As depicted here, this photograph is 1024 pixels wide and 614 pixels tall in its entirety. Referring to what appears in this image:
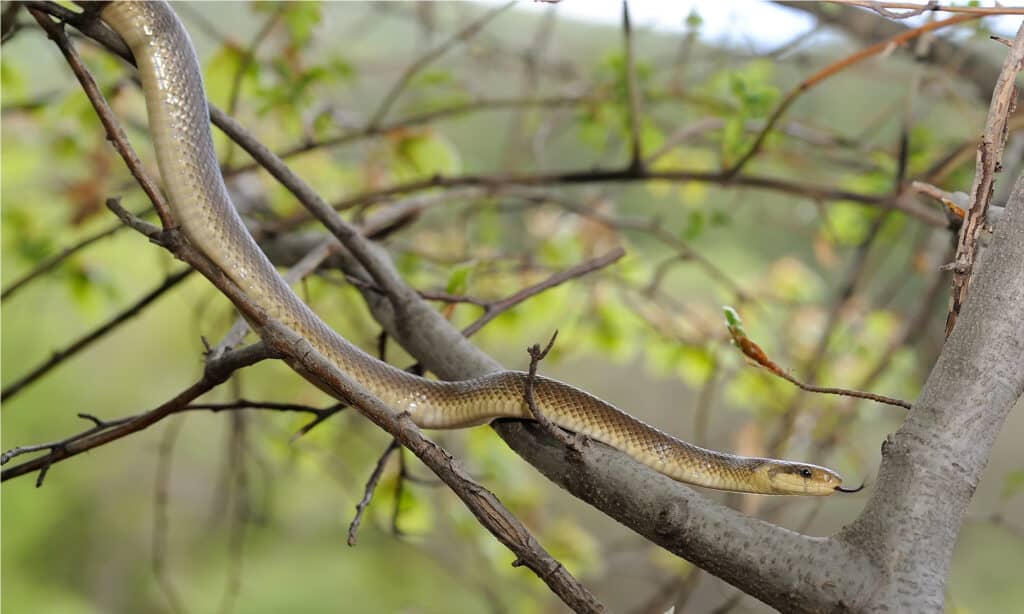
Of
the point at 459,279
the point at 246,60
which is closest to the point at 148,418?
the point at 459,279

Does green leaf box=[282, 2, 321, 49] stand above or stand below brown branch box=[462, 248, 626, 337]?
above

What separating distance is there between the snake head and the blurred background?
49 mm

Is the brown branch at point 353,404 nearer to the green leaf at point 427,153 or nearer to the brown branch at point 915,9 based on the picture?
the brown branch at point 915,9

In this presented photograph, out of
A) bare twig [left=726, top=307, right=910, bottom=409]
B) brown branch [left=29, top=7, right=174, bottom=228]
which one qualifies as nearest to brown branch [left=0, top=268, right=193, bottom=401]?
brown branch [left=29, top=7, right=174, bottom=228]

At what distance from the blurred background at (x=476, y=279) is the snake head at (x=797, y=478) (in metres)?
0.05

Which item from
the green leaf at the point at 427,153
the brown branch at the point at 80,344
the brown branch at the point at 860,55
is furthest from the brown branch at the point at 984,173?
the green leaf at the point at 427,153

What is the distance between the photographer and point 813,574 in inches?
33.2

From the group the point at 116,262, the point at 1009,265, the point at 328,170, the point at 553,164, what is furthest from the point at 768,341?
the point at 553,164

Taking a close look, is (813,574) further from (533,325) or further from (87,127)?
(87,127)

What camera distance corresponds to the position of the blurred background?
7.13 feet

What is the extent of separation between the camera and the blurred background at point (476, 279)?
7.13 feet

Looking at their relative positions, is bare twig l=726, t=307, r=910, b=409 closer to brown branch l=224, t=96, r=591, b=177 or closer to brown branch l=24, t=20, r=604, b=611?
brown branch l=24, t=20, r=604, b=611

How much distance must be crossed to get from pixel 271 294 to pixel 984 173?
88cm

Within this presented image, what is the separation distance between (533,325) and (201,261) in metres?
1.82
